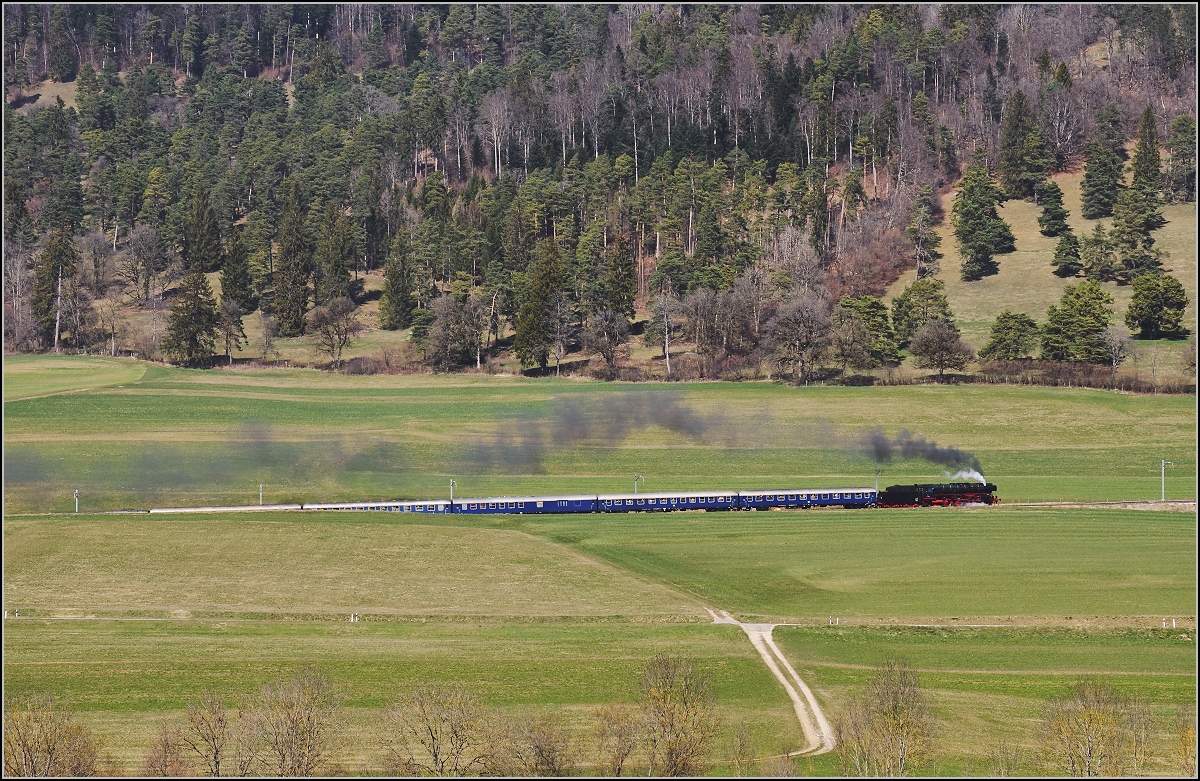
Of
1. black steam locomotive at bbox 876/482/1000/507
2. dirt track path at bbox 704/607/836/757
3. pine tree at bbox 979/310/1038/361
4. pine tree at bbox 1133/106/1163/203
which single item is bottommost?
dirt track path at bbox 704/607/836/757

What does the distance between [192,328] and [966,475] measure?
350ft

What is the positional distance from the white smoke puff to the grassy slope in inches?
1901

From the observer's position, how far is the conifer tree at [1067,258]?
599 feet

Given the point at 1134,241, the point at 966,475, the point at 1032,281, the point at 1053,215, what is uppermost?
the point at 1053,215

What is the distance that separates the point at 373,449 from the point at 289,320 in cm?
6684

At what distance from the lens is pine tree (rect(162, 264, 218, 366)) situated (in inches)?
6998

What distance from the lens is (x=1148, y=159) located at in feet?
643

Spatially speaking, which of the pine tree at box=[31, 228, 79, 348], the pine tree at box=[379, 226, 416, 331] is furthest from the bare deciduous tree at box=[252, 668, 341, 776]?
the pine tree at box=[31, 228, 79, 348]

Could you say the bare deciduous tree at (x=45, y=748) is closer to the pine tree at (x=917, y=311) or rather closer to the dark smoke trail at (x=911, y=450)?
the dark smoke trail at (x=911, y=450)

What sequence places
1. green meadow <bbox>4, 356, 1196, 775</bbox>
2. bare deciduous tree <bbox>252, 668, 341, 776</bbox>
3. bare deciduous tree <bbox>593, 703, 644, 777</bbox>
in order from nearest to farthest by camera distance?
bare deciduous tree <bbox>593, 703, 644, 777</bbox>, bare deciduous tree <bbox>252, 668, 341, 776</bbox>, green meadow <bbox>4, 356, 1196, 775</bbox>

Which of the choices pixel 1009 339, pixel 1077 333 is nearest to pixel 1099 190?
pixel 1077 333

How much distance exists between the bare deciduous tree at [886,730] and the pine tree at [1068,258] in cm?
13586

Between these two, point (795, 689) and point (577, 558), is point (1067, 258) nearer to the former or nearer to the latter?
point (577, 558)

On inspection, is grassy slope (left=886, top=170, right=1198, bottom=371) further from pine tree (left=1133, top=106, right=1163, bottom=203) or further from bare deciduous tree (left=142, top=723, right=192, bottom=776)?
Answer: bare deciduous tree (left=142, top=723, right=192, bottom=776)
